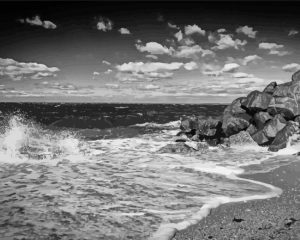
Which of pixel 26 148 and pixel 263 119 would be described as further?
pixel 263 119

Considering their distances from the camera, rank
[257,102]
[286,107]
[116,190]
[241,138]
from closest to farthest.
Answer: [116,190]
[241,138]
[286,107]
[257,102]

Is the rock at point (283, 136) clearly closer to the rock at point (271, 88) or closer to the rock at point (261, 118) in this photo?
the rock at point (261, 118)

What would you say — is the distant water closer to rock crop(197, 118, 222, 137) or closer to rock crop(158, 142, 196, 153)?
rock crop(158, 142, 196, 153)

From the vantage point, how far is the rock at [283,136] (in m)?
17.2

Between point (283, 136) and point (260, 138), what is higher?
point (283, 136)

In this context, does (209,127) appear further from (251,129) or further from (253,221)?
(253,221)

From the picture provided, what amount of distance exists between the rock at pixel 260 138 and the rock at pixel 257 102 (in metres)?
2.80

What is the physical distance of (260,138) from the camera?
1877 centimetres

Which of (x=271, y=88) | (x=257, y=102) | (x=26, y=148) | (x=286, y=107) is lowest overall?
(x=26, y=148)

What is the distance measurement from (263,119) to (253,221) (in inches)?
606

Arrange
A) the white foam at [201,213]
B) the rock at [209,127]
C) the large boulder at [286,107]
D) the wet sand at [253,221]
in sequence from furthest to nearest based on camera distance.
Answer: the rock at [209,127], the large boulder at [286,107], the white foam at [201,213], the wet sand at [253,221]

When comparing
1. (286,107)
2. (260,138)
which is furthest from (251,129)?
(286,107)

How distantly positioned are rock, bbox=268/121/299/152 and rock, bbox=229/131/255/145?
1.64m

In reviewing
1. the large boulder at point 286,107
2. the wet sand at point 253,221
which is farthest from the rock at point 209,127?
the wet sand at point 253,221
